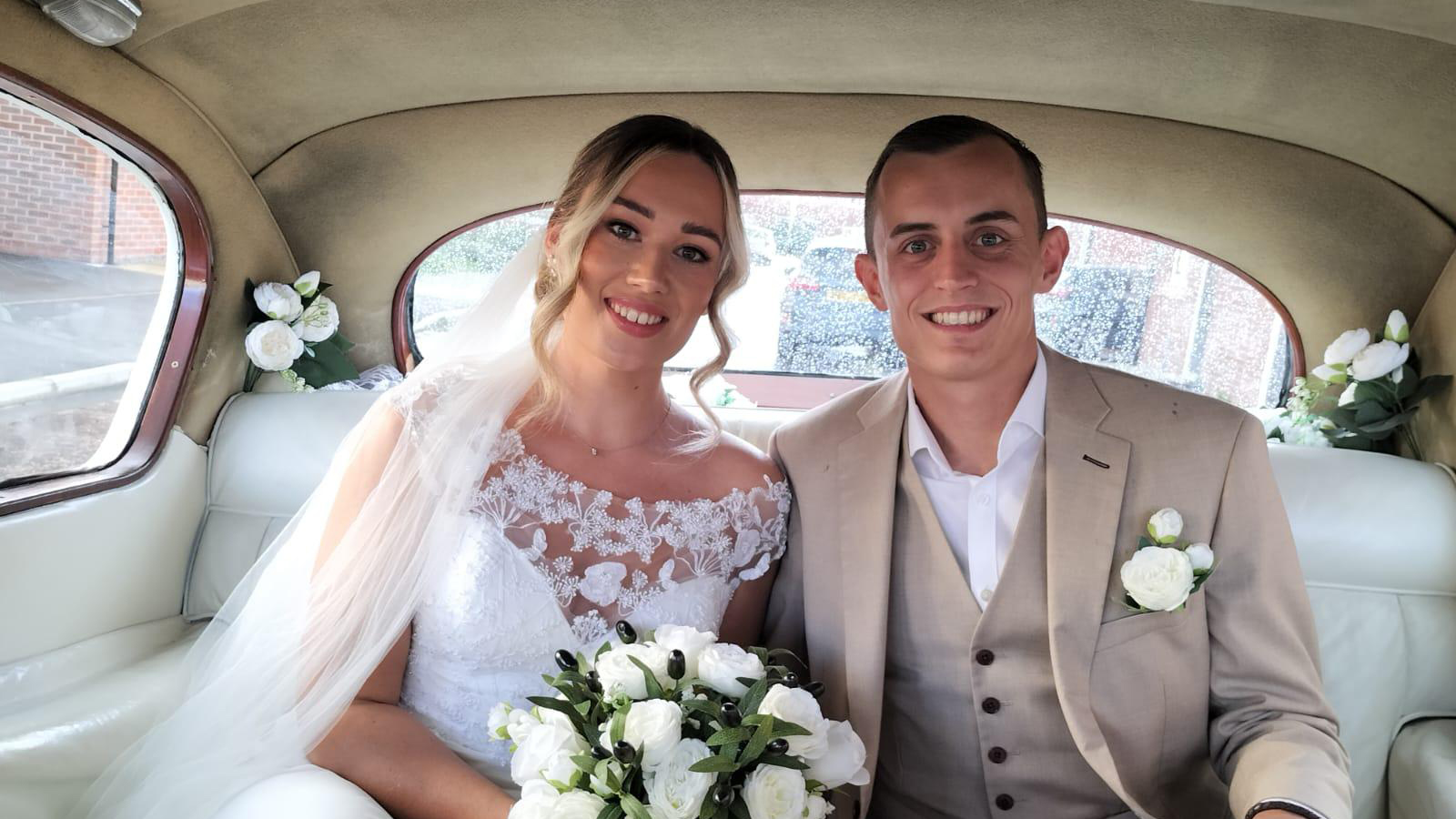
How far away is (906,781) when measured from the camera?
2312 mm

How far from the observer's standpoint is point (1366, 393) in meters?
3.20

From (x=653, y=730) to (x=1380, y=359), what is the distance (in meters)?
2.80

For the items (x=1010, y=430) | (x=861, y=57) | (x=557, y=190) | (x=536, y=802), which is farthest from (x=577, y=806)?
(x=557, y=190)

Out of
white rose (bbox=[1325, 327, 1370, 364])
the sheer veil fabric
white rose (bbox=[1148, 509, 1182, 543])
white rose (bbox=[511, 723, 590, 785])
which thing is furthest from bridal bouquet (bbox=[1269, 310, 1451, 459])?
white rose (bbox=[511, 723, 590, 785])

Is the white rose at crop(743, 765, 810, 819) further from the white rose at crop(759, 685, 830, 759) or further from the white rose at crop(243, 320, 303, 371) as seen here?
the white rose at crop(243, 320, 303, 371)

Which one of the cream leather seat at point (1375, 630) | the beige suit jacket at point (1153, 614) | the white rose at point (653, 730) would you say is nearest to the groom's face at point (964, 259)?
the beige suit jacket at point (1153, 614)

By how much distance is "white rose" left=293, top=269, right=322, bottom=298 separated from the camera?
3.72m

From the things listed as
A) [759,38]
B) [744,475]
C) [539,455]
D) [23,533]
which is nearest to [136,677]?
[23,533]

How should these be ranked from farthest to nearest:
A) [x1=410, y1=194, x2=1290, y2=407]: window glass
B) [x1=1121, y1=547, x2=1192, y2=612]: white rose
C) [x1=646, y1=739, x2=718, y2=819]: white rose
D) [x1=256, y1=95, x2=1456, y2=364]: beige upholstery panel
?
[x1=410, y1=194, x2=1290, y2=407]: window glass, [x1=256, y1=95, x2=1456, y2=364]: beige upholstery panel, [x1=1121, y1=547, x2=1192, y2=612]: white rose, [x1=646, y1=739, x2=718, y2=819]: white rose

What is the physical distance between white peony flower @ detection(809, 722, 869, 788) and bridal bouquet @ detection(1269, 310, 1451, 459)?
2.38 m

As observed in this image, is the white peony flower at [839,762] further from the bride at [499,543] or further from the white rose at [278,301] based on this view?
the white rose at [278,301]

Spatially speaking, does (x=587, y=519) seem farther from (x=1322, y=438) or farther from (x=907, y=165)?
(x=1322, y=438)

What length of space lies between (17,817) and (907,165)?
264 centimetres

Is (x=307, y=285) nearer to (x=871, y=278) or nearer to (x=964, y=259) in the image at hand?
(x=871, y=278)
